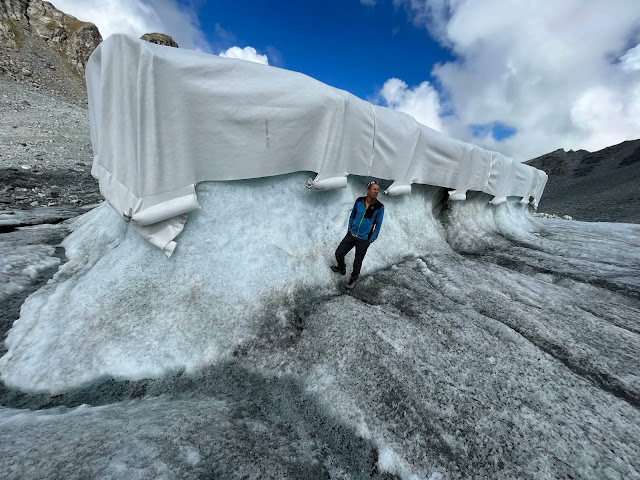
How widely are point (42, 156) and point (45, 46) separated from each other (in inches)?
2653

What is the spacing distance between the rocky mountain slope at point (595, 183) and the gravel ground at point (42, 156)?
6581cm

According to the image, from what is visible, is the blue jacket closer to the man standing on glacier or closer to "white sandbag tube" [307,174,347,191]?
the man standing on glacier

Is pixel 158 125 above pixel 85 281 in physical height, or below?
above

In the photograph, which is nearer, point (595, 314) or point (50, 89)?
point (595, 314)

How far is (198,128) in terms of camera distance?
4.69 metres

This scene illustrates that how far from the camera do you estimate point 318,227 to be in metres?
6.12

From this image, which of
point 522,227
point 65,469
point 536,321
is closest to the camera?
point 65,469

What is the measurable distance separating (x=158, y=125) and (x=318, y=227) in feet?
10.9

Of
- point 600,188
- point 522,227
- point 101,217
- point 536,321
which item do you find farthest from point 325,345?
point 600,188

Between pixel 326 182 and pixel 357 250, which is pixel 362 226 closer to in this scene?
pixel 357 250

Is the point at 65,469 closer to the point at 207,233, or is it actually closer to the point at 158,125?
the point at 207,233

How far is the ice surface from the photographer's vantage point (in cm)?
293

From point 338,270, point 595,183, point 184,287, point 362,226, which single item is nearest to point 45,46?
point 184,287

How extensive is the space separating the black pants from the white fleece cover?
3.94ft
